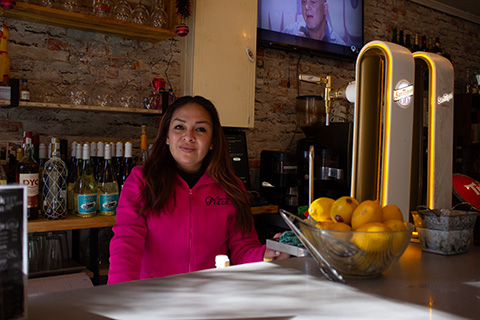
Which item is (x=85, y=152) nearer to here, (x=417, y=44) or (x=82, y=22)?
(x=82, y=22)

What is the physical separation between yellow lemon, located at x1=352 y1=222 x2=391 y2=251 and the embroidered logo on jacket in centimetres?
97

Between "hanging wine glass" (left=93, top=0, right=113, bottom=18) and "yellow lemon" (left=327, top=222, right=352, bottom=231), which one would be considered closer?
"yellow lemon" (left=327, top=222, right=352, bottom=231)

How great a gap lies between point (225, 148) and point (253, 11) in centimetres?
182

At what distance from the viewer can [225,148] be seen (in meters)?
1.96

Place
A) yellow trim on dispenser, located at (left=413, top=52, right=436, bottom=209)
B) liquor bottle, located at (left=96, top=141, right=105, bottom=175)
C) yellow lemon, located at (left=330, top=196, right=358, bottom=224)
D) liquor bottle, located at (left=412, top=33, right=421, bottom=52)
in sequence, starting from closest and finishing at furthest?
yellow lemon, located at (left=330, top=196, right=358, bottom=224), yellow trim on dispenser, located at (left=413, top=52, right=436, bottom=209), liquor bottle, located at (left=96, top=141, right=105, bottom=175), liquor bottle, located at (left=412, top=33, right=421, bottom=52)

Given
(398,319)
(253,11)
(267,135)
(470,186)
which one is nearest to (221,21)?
(253,11)

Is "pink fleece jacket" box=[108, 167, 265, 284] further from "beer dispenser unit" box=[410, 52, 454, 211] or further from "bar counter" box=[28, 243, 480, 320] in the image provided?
"bar counter" box=[28, 243, 480, 320]

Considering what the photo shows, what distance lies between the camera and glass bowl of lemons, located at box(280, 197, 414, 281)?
88cm

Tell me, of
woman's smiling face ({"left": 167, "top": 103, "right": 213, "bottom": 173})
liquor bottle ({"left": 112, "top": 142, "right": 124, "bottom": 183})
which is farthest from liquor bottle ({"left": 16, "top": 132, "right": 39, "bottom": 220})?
woman's smiling face ({"left": 167, "top": 103, "right": 213, "bottom": 173})

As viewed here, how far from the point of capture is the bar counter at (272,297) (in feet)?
2.25

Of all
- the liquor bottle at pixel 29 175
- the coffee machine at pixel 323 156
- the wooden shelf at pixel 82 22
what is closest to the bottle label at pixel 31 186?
the liquor bottle at pixel 29 175

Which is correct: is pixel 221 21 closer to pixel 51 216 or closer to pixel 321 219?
pixel 51 216

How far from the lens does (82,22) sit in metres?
2.71

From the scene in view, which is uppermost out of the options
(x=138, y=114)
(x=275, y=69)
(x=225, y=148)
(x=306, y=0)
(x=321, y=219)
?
(x=306, y=0)
